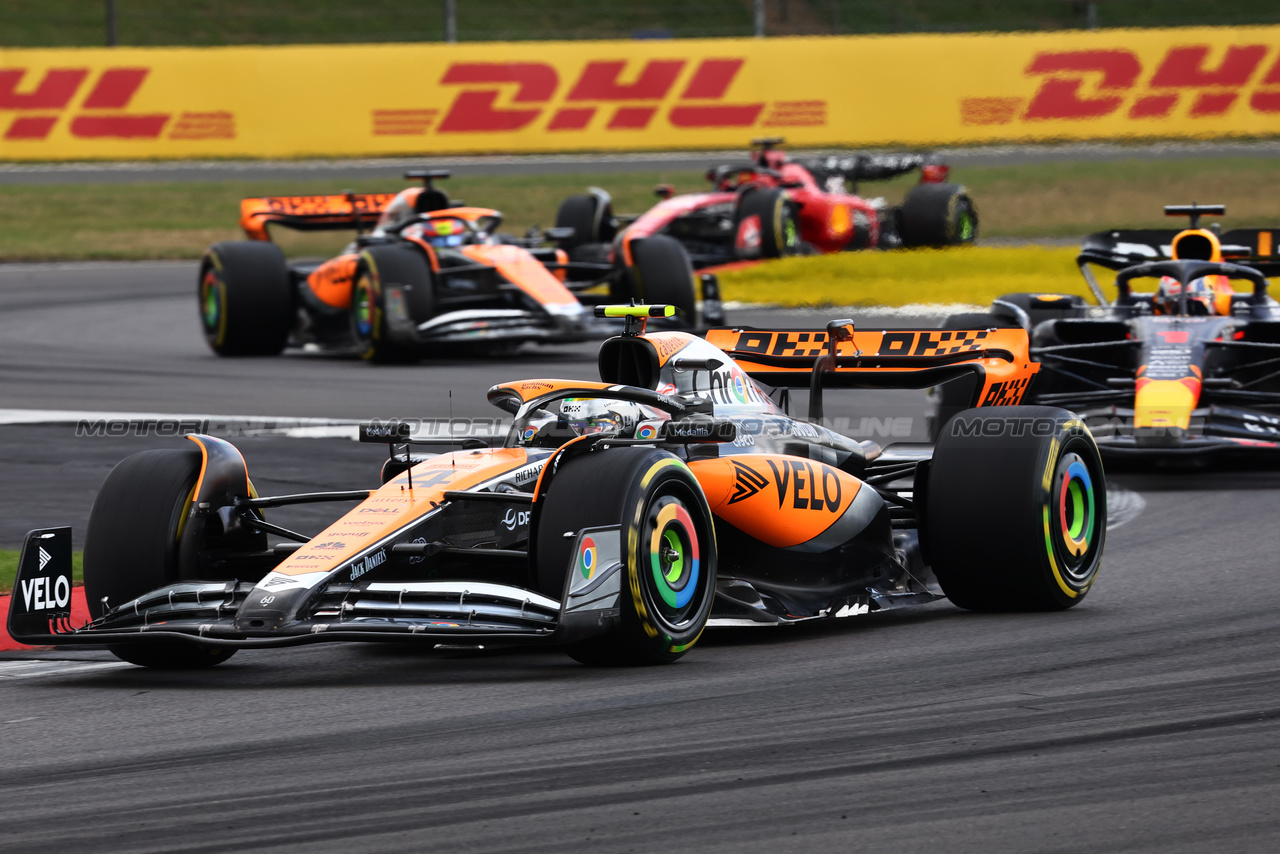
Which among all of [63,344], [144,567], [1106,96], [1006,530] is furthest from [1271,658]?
[1106,96]

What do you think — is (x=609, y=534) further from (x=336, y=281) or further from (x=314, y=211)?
(x=314, y=211)

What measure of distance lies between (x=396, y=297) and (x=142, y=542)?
11.4m

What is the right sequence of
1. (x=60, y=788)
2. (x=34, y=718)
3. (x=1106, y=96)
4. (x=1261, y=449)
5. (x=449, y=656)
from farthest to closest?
(x=1106, y=96), (x=1261, y=449), (x=449, y=656), (x=34, y=718), (x=60, y=788)

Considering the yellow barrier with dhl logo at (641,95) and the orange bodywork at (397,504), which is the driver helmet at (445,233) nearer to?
the orange bodywork at (397,504)

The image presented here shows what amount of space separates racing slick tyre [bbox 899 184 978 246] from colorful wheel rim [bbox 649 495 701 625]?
20475mm

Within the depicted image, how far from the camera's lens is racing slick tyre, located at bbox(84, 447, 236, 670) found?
23.5ft

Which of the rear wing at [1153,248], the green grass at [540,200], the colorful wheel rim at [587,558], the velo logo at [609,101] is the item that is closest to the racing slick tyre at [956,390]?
the rear wing at [1153,248]

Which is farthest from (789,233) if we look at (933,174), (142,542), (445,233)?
(142,542)

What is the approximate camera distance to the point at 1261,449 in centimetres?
1207

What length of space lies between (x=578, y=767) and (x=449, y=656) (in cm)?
203

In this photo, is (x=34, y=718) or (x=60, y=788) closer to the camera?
(x=60, y=788)

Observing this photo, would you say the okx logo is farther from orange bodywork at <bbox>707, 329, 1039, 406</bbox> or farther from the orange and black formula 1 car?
the orange and black formula 1 car

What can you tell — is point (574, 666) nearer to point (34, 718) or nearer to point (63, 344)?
point (34, 718)

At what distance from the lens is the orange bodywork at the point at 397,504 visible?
22.4ft
